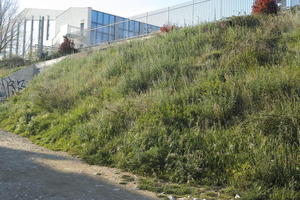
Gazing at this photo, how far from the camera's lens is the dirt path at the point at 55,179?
4.80m

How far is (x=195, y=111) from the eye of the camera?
7.27 m

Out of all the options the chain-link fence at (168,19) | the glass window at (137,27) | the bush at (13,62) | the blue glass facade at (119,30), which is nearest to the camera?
the chain-link fence at (168,19)

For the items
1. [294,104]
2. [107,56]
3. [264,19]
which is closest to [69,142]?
[294,104]

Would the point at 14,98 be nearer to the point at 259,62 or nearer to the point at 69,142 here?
the point at 69,142

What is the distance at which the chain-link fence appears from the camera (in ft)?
52.7

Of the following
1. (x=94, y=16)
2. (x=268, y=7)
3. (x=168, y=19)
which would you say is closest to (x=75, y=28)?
(x=94, y=16)

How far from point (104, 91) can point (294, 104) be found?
618cm

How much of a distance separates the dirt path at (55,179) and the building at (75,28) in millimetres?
14048

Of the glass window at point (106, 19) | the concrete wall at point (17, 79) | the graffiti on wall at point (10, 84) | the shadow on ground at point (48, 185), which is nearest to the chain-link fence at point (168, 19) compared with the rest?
the concrete wall at point (17, 79)

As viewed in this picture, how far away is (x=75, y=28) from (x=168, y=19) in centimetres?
1261

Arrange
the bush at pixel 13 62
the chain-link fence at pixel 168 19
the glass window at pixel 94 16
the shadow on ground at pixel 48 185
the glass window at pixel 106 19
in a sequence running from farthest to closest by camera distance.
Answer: the glass window at pixel 106 19 < the glass window at pixel 94 16 < the bush at pixel 13 62 < the chain-link fence at pixel 168 19 < the shadow on ground at pixel 48 185

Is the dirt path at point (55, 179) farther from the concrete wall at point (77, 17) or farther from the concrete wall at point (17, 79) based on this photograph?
the concrete wall at point (77, 17)

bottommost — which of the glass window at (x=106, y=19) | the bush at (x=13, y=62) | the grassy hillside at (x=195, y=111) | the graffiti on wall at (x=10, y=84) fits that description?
the grassy hillside at (x=195, y=111)

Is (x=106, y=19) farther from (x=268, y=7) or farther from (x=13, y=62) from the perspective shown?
(x=268, y=7)
